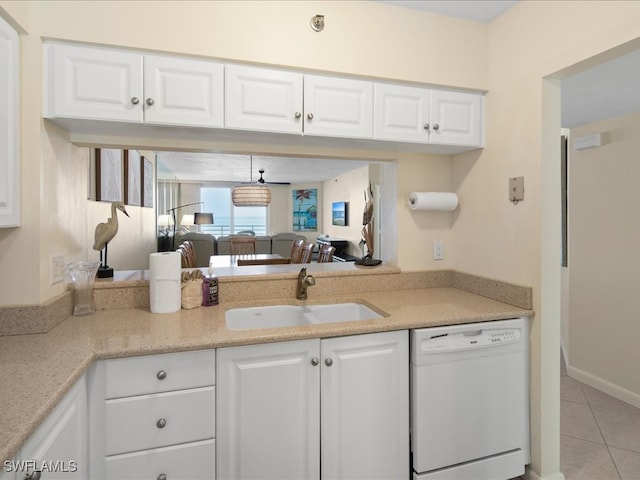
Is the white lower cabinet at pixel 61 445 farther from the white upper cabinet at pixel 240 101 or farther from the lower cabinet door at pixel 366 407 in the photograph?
the white upper cabinet at pixel 240 101

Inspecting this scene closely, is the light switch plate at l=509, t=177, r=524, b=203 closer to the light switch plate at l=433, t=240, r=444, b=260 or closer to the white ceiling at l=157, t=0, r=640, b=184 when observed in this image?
the light switch plate at l=433, t=240, r=444, b=260

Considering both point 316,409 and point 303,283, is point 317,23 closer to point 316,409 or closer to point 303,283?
point 303,283

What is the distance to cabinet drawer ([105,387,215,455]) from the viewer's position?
123cm

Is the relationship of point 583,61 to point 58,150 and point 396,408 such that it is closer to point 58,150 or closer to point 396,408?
point 396,408

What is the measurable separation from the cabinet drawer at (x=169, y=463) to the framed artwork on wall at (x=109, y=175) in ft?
5.58

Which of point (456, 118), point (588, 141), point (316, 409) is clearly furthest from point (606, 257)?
point (316, 409)

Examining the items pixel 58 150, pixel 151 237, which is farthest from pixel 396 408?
pixel 151 237

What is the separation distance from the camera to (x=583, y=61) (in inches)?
59.4

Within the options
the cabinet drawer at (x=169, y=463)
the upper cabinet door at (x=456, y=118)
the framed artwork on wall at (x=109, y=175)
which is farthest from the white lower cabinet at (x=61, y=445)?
the upper cabinet door at (x=456, y=118)

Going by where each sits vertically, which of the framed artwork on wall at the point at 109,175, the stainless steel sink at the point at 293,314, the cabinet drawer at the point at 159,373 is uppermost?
the framed artwork on wall at the point at 109,175

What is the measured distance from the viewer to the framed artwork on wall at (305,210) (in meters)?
9.94

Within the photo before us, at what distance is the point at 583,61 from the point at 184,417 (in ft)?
7.01

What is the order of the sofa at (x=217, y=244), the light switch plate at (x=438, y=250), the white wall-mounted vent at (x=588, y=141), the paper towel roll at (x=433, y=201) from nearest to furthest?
the paper towel roll at (x=433, y=201) < the light switch plate at (x=438, y=250) < the white wall-mounted vent at (x=588, y=141) < the sofa at (x=217, y=244)
